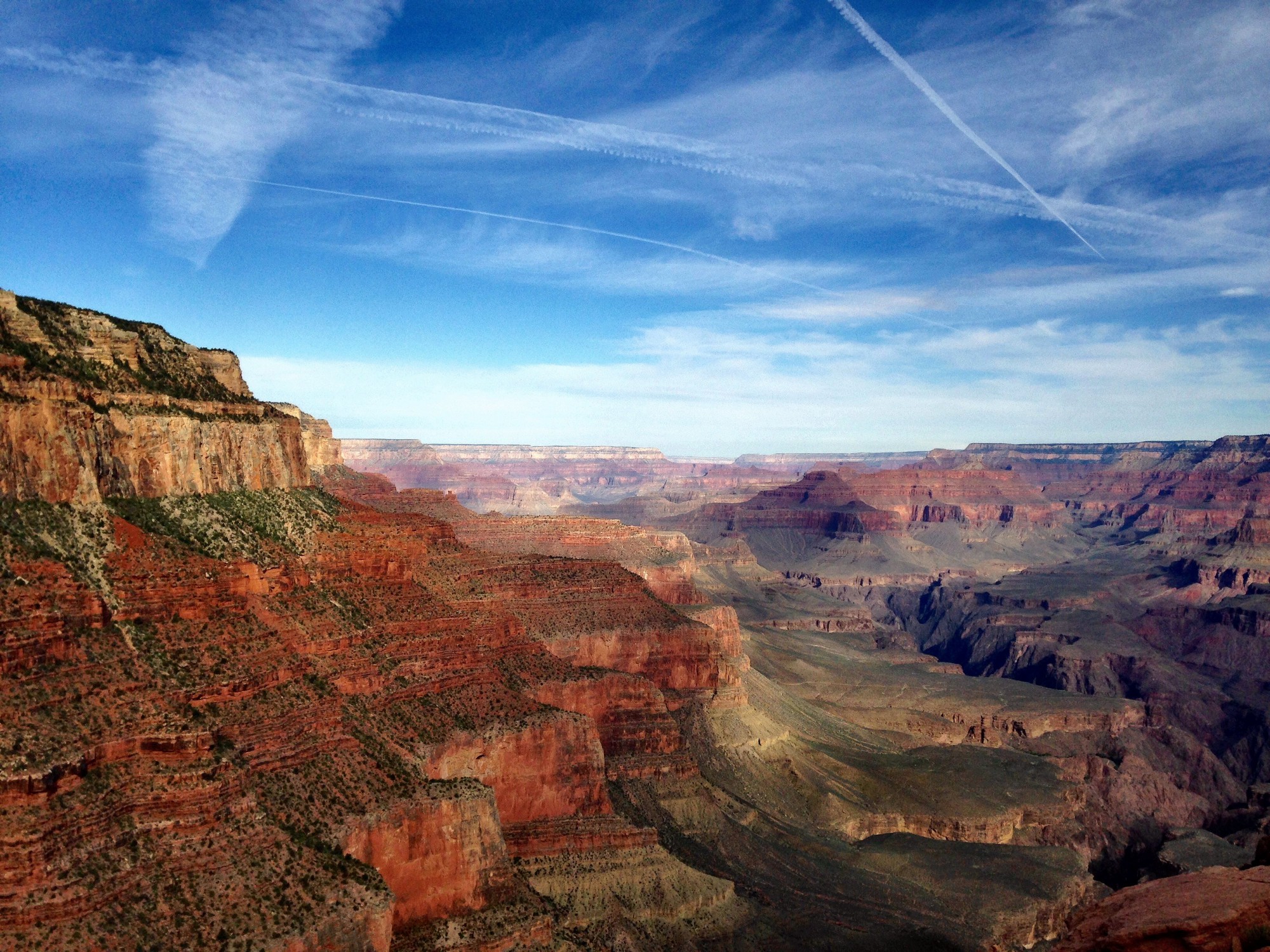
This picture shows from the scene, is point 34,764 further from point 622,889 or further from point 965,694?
point 965,694

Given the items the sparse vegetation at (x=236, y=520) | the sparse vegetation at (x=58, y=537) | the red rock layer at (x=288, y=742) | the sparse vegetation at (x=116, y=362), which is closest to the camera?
the red rock layer at (x=288, y=742)

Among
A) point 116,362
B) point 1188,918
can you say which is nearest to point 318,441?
point 116,362

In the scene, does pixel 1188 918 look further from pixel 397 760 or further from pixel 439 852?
pixel 397 760

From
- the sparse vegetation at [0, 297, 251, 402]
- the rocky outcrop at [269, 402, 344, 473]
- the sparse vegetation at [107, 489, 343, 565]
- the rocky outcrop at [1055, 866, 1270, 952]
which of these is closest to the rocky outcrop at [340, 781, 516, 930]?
the sparse vegetation at [107, 489, 343, 565]

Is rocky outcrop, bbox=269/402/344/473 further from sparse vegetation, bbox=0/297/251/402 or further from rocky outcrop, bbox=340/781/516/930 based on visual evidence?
rocky outcrop, bbox=340/781/516/930

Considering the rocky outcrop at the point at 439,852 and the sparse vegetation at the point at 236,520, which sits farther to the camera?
the sparse vegetation at the point at 236,520

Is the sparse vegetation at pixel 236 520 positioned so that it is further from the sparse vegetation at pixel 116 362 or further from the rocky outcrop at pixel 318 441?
the rocky outcrop at pixel 318 441

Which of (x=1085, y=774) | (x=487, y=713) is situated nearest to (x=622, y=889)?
(x=487, y=713)

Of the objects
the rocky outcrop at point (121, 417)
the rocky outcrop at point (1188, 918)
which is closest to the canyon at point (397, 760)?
the rocky outcrop at point (1188, 918)
